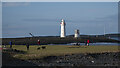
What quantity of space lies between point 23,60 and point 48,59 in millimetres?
3301

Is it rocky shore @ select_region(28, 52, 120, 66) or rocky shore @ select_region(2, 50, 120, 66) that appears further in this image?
rocky shore @ select_region(28, 52, 120, 66)

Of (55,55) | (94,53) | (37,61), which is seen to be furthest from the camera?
(94,53)

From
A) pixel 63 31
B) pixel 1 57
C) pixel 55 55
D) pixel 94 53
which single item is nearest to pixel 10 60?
pixel 1 57

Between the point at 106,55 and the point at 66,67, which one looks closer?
the point at 66,67

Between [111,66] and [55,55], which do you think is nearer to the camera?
[111,66]

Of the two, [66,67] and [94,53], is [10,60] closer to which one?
[66,67]

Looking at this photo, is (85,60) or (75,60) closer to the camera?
(75,60)

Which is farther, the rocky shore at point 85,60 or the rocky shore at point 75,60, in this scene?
the rocky shore at point 85,60

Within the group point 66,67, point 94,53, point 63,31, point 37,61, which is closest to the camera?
point 66,67

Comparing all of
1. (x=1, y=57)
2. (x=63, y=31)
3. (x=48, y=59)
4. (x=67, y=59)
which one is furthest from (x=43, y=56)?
(x=63, y=31)

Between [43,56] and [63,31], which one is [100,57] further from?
[63,31]

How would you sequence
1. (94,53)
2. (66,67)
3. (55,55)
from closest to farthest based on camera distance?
(66,67)
(55,55)
(94,53)

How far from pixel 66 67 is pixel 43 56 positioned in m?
6.75

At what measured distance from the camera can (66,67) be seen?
26422mm
